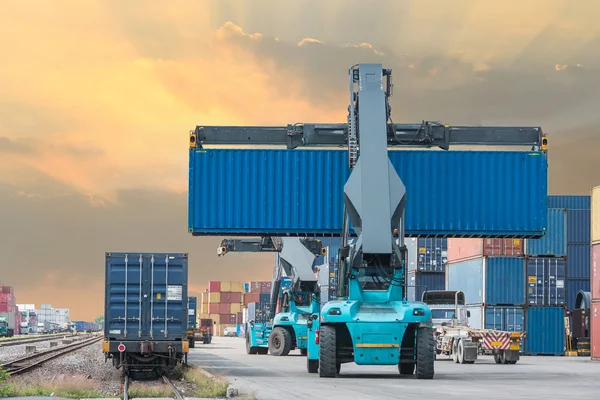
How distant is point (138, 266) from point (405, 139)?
35.1ft

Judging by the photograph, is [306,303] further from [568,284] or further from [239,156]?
[568,284]

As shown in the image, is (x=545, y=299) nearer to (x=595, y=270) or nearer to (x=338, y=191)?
(x=595, y=270)

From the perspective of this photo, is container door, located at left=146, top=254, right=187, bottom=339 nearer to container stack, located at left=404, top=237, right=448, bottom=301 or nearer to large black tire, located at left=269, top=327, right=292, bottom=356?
large black tire, located at left=269, top=327, right=292, bottom=356

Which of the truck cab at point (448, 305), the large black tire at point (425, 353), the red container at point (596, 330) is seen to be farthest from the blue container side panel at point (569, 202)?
the large black tire at point (425, 353)

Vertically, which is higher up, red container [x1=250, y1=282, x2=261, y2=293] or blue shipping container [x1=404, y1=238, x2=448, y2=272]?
blue shipping container [x1=404, y1=238, x2=448, y2=272]

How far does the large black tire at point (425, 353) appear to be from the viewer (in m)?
25.3

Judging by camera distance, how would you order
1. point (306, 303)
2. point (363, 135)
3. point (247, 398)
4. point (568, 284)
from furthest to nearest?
point (568, 284), point (306, 303), point (363, 135), point (247, 398)

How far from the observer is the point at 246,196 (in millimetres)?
34906

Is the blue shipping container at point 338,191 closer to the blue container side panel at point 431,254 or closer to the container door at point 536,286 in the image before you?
the container door at point 536,286

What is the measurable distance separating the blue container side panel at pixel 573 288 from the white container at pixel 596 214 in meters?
17.2

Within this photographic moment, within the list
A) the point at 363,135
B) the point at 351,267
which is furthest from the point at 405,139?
the point at 351,267

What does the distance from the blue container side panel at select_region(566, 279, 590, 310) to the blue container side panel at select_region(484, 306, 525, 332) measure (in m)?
9.93

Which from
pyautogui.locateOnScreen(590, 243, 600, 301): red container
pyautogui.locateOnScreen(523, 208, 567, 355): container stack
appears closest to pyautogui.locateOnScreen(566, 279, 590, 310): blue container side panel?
pyautogui.locateOnScreen(523, 208, 567, 355): container stack

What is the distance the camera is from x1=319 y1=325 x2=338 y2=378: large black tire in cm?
2546
